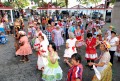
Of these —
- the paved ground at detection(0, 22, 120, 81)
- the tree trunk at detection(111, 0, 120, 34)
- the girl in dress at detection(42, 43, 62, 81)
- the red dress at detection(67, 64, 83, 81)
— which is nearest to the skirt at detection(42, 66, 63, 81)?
the girl in dress at detection(42, 43, 62, 81)

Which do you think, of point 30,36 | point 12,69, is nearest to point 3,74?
point 12,69

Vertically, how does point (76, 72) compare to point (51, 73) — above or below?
above

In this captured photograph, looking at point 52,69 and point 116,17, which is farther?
point 116,17

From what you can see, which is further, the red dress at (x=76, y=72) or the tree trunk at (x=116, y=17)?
the tree trunk at (x=116, y=17)

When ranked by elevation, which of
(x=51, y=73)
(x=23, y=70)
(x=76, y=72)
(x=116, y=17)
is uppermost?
(x=116, y=17)

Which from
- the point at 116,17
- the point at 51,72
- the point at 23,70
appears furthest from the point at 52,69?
the point at 116,17

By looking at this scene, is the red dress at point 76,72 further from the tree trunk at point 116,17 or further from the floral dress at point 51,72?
the tree trunk at point 116,17

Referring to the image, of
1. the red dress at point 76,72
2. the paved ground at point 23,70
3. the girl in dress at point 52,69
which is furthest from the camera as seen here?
the paved ground at point 23,70

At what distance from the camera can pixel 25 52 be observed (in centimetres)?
785

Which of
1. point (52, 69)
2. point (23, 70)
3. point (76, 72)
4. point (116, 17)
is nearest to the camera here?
point (76, 72)

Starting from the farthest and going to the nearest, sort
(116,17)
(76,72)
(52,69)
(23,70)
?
Answer: (116,17) → (23,70) → (52,69) → (76,72)

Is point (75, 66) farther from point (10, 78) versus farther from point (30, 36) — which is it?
point (30, 36)

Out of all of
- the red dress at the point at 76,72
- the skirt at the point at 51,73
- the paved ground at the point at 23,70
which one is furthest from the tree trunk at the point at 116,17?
the red dress at the point at 76,72

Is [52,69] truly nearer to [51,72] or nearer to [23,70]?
[51,72]
